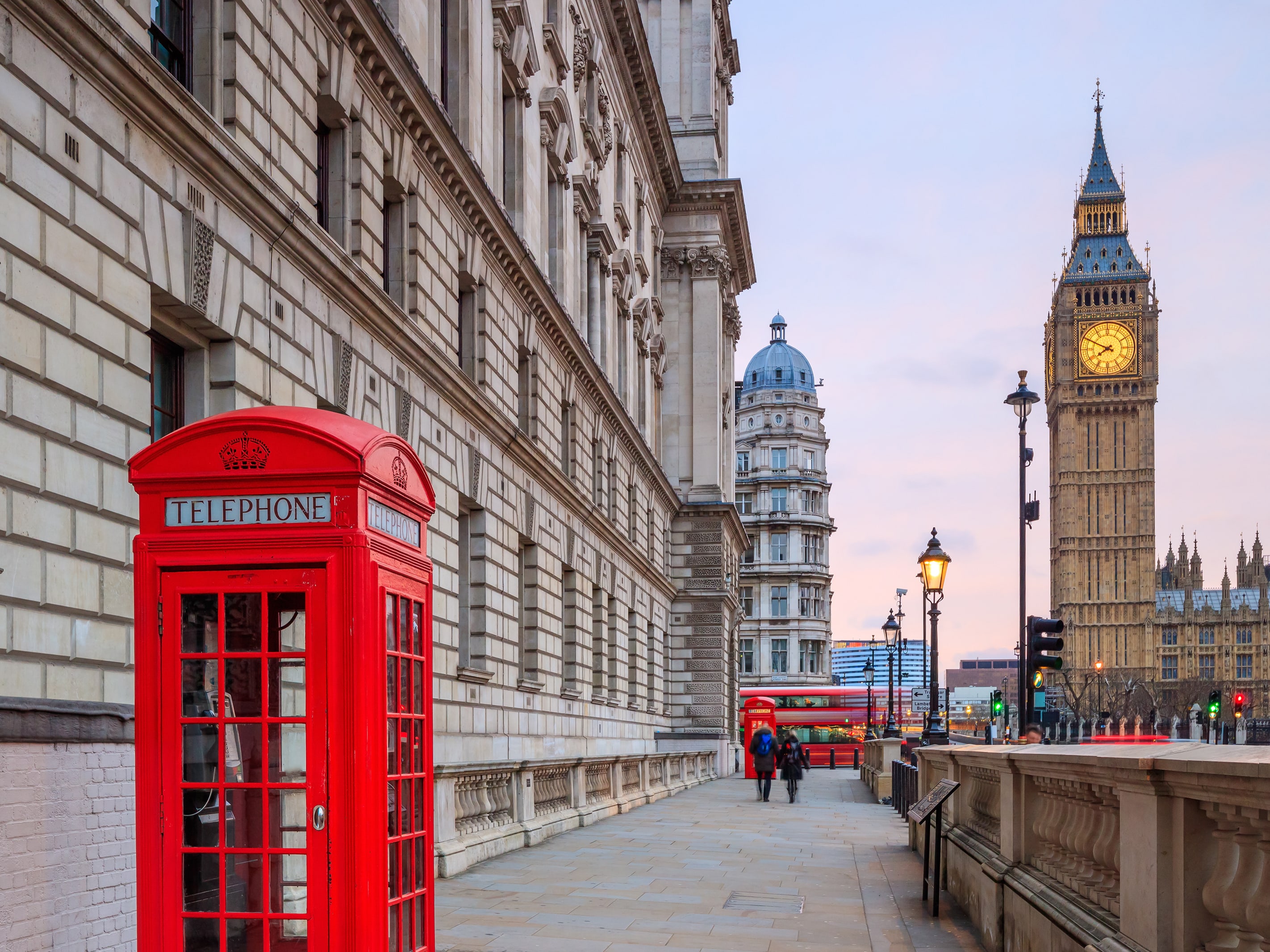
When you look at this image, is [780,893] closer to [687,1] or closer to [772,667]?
[687,1]

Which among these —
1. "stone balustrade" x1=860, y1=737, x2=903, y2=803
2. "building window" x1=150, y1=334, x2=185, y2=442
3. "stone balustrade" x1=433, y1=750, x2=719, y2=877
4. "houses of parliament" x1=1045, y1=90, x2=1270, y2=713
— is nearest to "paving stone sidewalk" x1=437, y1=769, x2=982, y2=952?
"stone balustrade" x1=433, y1=750, x2=719, y2=877

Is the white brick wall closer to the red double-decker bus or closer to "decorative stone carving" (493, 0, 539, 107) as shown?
"decorative stone carving" (493, 0, 539, 107)

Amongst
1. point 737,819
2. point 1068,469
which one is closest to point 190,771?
point 737,819

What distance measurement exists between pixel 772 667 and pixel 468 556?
82.0 metres

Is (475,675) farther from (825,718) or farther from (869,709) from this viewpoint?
(825,718)

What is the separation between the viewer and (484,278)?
20891 mm

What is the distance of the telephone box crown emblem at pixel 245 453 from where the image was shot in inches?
249

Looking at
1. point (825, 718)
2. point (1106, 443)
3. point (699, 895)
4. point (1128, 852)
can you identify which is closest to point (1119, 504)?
point (1106, 443)

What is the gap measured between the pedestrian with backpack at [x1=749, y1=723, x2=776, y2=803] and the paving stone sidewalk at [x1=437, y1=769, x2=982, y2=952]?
9068 mm

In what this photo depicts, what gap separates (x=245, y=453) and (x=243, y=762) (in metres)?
1.38

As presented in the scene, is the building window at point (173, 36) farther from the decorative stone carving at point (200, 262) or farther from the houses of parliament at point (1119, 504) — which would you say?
the houses of parliament at point (1119, 504)

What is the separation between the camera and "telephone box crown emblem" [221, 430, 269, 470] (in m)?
6.33

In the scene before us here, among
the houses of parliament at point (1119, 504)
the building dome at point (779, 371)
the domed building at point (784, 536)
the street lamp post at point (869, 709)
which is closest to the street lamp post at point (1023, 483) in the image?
the street lamp post at point (869, 709)

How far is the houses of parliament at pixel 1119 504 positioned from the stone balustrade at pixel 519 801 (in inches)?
5416
